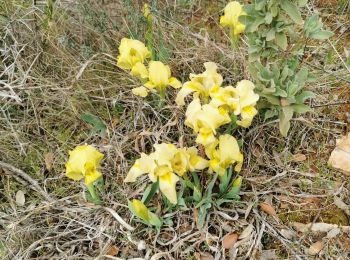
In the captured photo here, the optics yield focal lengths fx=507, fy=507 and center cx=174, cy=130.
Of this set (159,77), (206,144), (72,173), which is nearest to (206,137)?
(206,144)

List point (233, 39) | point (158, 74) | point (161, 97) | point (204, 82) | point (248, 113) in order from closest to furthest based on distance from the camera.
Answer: point (248, 113) < point (204, 82) < point (158, 74) < point (161, 97) < point (233, 39)

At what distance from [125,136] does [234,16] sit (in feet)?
2.32

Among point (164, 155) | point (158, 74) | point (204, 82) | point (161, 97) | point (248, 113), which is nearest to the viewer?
point (164, 155)

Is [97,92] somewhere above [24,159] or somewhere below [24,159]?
above

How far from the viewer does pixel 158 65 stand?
6.71 ft

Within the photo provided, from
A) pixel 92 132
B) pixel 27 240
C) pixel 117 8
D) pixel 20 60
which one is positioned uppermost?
pixel 117 8

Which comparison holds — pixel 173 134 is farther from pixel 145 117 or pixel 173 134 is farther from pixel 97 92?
pixel 97 92

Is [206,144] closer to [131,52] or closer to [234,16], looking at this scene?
[131,52]

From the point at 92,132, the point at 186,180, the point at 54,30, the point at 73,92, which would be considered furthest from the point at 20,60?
the point at 186,180

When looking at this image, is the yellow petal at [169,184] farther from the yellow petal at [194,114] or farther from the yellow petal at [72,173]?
the yellow petal at [72,173]

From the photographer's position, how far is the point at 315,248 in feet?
6.18

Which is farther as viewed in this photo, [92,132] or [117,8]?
[117,8]

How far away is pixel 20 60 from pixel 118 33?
0.49 m

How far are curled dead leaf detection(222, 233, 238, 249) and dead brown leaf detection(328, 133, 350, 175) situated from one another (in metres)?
0.51
